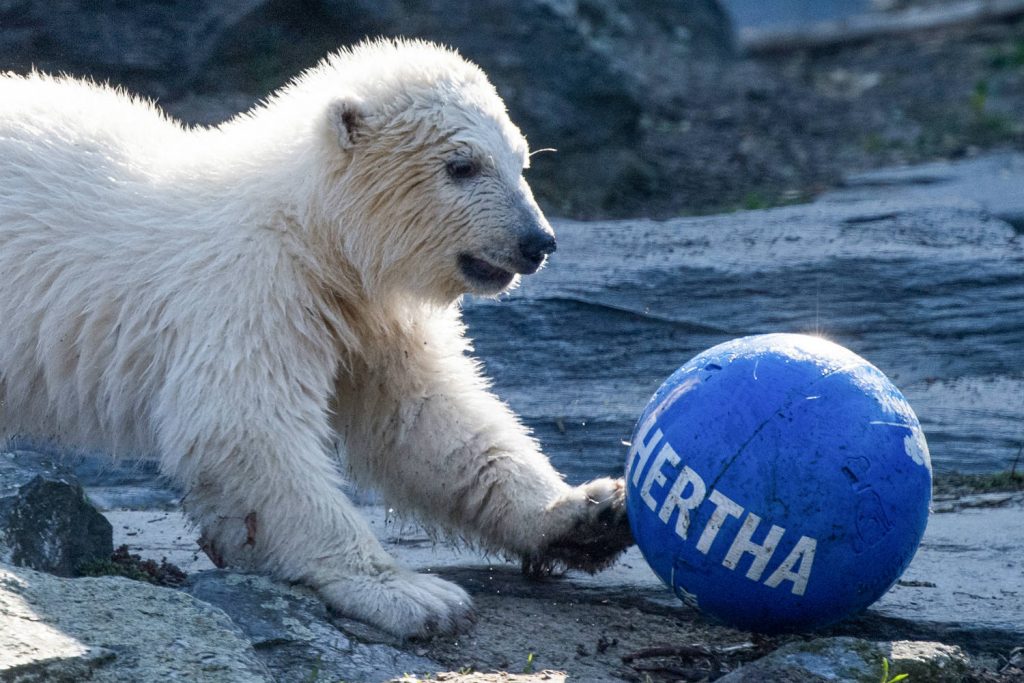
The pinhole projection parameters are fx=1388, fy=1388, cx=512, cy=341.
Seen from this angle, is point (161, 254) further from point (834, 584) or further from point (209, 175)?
point (834, 584)

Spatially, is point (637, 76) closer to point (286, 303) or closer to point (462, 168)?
point (462, 168)

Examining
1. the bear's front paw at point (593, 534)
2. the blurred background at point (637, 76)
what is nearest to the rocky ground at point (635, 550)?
the bear's front paw at point (593, 534)

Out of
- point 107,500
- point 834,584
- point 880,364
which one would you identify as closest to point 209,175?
point 107,500

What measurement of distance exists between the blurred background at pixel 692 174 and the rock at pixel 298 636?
1.93 m

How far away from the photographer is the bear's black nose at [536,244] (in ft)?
14.9

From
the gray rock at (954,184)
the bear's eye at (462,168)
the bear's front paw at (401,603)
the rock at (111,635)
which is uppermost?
the gray rock at (954,184)

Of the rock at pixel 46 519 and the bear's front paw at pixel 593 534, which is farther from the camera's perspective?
the bear's front paw at pixel 593 534

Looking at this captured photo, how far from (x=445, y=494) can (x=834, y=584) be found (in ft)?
4.86

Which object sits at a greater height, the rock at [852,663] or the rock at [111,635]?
the rock at [852,663]

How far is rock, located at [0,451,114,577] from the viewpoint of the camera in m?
3.96

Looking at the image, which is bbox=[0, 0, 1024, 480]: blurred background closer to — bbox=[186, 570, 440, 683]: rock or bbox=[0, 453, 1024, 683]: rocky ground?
bbox=[0, 453, 1024, 683]: rocky ground

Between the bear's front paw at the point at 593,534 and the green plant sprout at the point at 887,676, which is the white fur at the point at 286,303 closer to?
the bear's front paw at the point at 593,534

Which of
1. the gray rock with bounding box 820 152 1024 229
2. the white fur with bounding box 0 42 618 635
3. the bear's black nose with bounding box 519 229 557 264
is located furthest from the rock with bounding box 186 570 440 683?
the gray rock with bounding box 820 152 1024 229

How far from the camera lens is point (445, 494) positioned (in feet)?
15.2
